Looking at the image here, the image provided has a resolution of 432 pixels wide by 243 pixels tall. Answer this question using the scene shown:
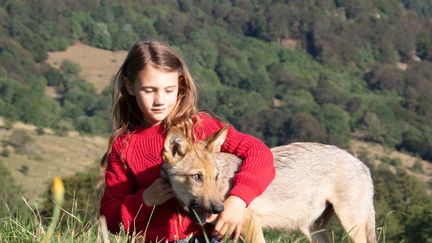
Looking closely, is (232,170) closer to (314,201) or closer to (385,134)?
(314,201)

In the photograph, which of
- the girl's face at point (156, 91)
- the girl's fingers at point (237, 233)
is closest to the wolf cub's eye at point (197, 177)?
the girl's fingers at point (237, 233)

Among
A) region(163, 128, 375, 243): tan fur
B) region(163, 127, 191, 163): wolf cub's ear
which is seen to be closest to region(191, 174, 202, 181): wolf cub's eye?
region(163, 127, 191, 163): wolf cub's ear

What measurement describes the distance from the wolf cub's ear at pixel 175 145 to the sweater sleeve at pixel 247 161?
436 mm

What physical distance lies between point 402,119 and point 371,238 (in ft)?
596

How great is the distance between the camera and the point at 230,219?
564 cm

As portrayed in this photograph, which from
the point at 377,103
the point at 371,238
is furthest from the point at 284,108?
the point at 371,238

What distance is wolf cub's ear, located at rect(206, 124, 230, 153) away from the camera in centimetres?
595

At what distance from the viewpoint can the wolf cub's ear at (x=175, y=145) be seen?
5820 mm

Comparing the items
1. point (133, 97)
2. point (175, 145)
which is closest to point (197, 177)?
point (175, 145)

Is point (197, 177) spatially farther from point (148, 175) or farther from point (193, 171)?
point (148, 175)

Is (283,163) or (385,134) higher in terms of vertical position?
(283,163)

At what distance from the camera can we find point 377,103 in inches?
7574

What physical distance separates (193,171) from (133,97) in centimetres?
111

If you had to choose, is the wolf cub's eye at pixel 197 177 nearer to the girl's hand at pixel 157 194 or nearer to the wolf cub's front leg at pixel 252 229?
the girl's hand at pixel 157 194
